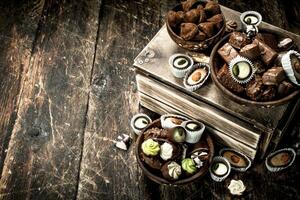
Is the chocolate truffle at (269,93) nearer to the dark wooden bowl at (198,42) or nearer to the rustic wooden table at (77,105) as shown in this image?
the dark wooden bowl at (198,42)

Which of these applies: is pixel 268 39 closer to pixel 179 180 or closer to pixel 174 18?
pixel 174 18

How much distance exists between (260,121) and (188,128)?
321 mm

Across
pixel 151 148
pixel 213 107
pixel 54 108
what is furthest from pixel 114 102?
pixel 213 107

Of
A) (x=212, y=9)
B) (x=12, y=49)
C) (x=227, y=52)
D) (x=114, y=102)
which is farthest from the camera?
(x=12, y=49)

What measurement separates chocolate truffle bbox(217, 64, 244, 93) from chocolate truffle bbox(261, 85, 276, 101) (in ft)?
0.28

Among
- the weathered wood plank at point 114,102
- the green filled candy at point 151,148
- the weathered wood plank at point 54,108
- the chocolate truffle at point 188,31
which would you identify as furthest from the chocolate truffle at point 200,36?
the weathered wood plank at point 54,108

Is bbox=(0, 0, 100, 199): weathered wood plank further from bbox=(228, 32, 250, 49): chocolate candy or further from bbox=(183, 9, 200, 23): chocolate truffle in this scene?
bbox=(228, 32, 250, 49): chocolate candy

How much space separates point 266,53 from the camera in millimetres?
1709

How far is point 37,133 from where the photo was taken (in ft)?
7.25

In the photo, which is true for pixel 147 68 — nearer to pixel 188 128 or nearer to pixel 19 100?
pixel 188 128

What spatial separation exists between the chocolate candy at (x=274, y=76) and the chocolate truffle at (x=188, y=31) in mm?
337

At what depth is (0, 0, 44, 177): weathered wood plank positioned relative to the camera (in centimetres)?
228

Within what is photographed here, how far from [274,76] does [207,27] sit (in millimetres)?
349

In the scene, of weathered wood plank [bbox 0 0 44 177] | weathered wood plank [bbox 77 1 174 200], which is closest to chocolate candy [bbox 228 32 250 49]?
weathered wood plank [bbox 77 1 174 200]
